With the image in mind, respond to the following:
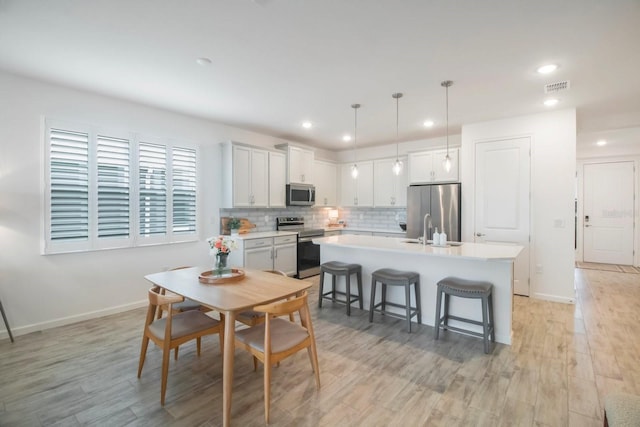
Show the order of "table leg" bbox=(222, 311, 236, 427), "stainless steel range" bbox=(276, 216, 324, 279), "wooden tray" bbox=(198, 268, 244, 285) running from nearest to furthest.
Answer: "table leg" bbox=(222, 311, 236, 427)
"wooden tray" bbox=(198, 268, 244, 285)
"stainless steel range" bbox=(276, 216, 324, 279)

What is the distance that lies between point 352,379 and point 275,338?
74 cm

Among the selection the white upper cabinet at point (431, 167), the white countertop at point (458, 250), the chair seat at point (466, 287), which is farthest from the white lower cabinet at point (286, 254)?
the chair seat at point (466, 287)

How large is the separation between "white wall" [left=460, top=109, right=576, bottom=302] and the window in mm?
4973

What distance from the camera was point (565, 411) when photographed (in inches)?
78.2

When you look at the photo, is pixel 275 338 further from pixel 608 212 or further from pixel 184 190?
pixel 608 212

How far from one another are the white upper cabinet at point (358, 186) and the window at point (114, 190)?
3.36 meters

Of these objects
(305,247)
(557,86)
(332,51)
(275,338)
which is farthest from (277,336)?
(557,86)

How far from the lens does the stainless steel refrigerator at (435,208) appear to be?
16.2ft

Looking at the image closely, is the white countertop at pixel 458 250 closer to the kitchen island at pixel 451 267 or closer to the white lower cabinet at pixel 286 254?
the kitchen island at pixel 451 267

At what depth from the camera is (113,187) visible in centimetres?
377

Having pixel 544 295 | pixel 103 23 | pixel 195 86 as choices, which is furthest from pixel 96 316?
pixel 544 295

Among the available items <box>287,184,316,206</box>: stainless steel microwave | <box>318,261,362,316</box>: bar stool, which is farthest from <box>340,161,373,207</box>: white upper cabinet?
<box>318,261,362,316</box>: bar stool

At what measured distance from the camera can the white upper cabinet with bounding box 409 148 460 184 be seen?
17.2ft

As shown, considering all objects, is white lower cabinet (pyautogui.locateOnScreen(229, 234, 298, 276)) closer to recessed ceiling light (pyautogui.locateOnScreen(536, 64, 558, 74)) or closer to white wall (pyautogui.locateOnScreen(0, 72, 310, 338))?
white wall (pyautogui.locateOnScreen(0, 72, 310, 338))
